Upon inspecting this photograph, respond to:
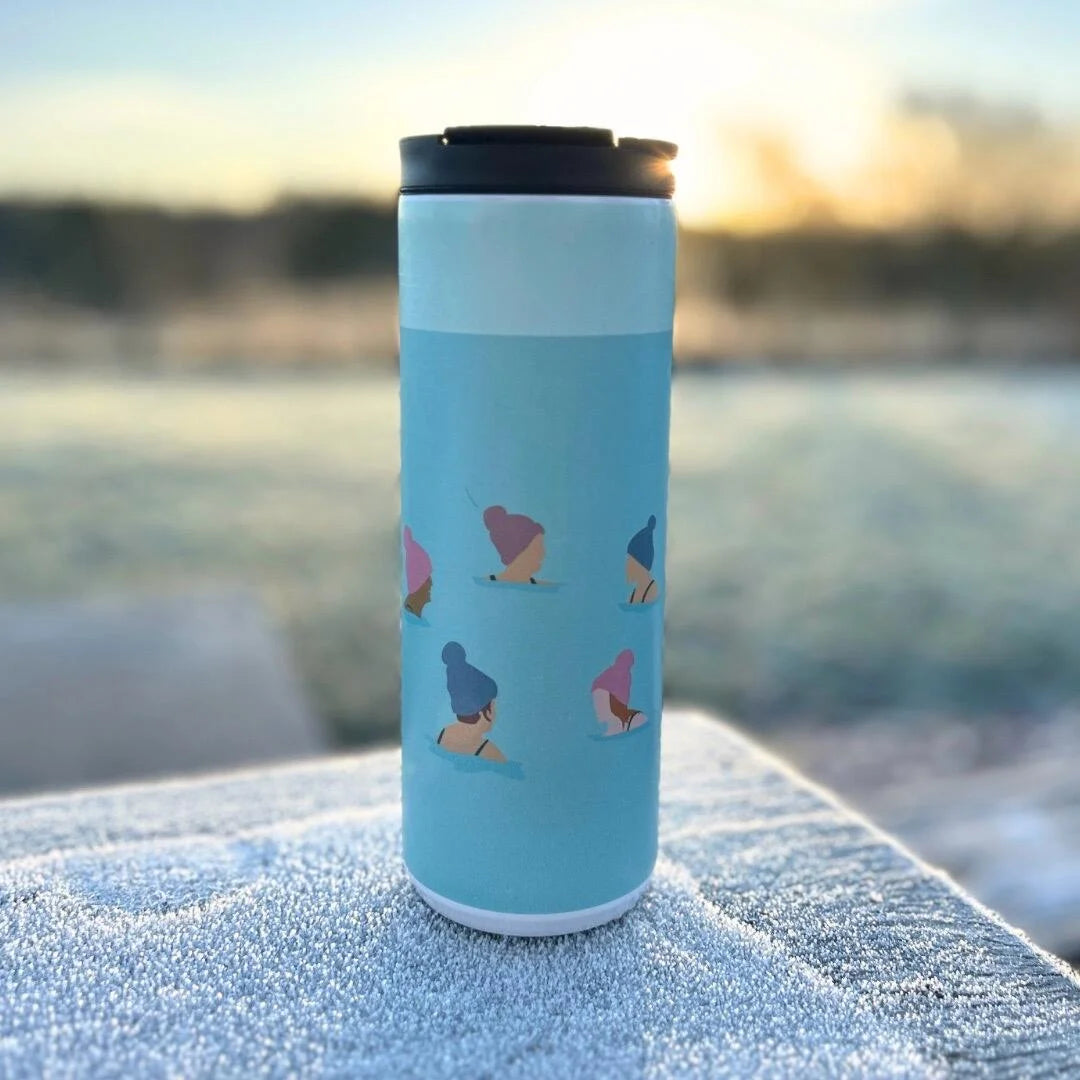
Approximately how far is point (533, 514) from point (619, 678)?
9cm

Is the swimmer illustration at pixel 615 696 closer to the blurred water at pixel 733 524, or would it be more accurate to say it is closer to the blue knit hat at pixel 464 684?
the blue knit hat at pixel 464 684

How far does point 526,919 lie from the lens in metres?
0.53

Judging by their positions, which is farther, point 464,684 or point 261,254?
point 261,254

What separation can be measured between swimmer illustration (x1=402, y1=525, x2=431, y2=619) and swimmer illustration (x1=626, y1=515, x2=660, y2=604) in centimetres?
9

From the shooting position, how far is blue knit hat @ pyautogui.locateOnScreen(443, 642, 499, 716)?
51 centimetres

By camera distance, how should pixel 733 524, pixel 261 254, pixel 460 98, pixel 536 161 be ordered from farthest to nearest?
pixel 733 524, pixel 261 254, pixel 460 98, pixel 536 161

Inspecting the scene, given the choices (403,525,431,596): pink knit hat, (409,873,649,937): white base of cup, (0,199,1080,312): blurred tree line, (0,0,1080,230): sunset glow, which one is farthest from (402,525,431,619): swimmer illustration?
(0,199,1080,312): blurred tree line

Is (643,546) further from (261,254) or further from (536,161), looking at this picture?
(261,254)

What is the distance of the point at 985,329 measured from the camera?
79.6 inches

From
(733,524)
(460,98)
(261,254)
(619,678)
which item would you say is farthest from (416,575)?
(733,524)

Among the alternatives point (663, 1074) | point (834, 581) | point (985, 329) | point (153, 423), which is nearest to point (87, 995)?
point (663, 1074)

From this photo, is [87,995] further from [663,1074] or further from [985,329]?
[985,329]

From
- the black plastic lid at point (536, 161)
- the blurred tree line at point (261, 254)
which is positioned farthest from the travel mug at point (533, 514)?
the blurred tree line at point (261, 254)

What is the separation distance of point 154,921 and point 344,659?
1.33 metres
